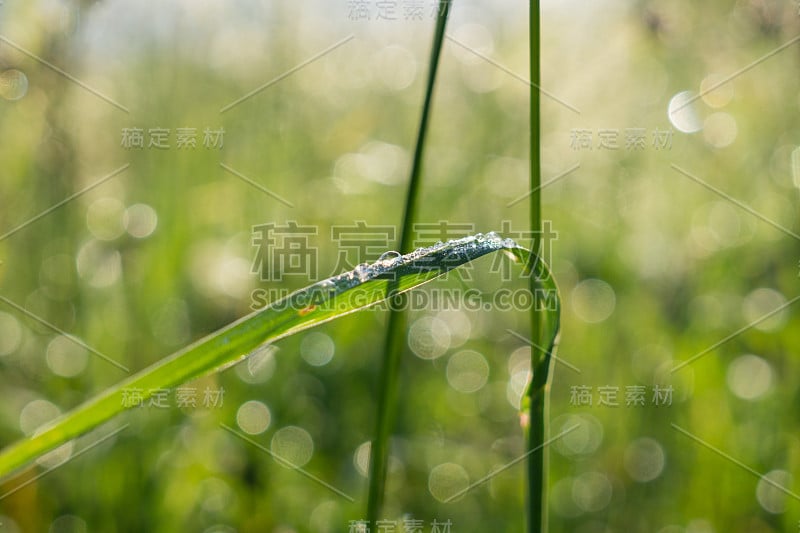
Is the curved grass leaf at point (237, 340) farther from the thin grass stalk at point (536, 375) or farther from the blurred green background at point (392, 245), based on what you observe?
the blurred green background at point (392, 245)

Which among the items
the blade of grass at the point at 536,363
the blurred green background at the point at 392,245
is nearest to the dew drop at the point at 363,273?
the blade of grass at the point at 536,363

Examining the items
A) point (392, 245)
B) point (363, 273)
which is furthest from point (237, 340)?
point (392, 245)

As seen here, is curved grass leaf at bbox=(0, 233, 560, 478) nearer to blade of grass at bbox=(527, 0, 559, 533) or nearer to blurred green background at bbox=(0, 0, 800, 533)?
blade of grass at bbox=(527, 0, 559, 533)

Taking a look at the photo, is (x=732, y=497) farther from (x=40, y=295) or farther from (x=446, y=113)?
(x=446, y=113)

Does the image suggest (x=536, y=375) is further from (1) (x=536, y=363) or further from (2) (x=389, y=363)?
(2) (x=389, y=363)

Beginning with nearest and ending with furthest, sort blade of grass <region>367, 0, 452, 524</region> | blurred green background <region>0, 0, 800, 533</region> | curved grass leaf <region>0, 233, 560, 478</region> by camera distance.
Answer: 1. curved grass leaf <region>0, 233, 560, 478</region>
2. blade of grass <region>367, 0, 452, 524</region>
3. blurred green background <region>0, 0, 800, 533</region>

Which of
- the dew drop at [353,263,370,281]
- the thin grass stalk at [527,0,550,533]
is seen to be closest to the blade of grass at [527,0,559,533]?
the thin grass stalk at [527,0,550,533]
